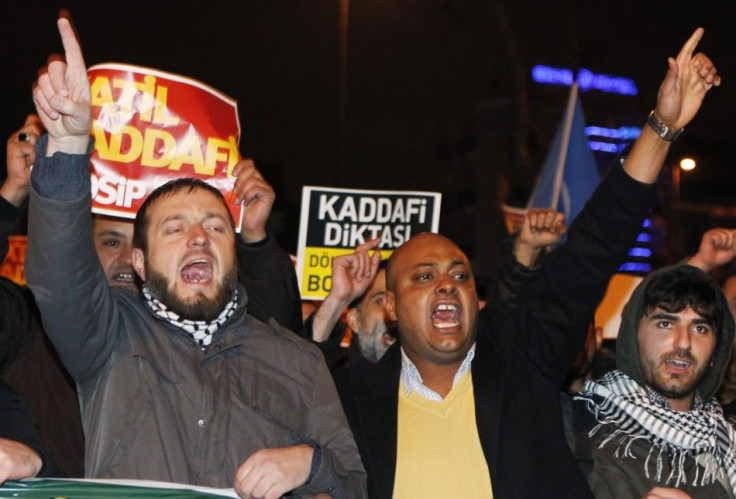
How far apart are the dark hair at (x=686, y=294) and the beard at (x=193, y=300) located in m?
1.66

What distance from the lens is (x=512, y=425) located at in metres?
4.34

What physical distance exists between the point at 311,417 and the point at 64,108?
1.19 metres

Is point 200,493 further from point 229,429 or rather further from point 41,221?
point 41,221

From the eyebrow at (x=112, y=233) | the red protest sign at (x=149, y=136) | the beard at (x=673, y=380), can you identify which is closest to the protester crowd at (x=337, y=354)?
the beard at (x=673, y=380)

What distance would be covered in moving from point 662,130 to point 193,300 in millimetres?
1768

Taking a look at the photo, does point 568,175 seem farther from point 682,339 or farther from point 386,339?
point 682,339

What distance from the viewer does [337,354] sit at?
196 inches

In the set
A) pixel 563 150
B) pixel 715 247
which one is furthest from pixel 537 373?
pixel 563 150

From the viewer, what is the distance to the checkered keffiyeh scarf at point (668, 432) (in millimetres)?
4383

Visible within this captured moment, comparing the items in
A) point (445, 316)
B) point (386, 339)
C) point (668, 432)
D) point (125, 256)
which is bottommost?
point (668, 432)

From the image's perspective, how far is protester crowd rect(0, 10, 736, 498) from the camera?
3.56 m

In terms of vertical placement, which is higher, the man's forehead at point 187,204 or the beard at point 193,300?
the man's forehead at point 187,204

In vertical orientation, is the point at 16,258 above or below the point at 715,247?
below

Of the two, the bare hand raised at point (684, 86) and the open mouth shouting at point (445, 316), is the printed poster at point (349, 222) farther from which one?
the bare hand raised at point (684, 86)
